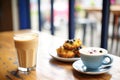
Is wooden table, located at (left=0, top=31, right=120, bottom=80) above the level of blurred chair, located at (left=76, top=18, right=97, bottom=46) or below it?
above

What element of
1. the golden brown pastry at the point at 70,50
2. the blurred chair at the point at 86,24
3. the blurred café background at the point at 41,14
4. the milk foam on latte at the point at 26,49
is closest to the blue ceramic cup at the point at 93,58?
the golden brown pastry at the point at 70,50

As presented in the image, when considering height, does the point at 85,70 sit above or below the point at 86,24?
above

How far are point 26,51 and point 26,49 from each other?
1 centimetres

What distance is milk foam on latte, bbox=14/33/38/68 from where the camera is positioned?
3.08 feet

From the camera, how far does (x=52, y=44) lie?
1.38 metres

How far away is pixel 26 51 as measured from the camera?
0.95 meters

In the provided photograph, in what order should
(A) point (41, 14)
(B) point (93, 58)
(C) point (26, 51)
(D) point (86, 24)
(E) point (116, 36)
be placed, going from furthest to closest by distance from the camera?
(D) point (86, 24), (E) point (116, 36), (A) point (41, 14), (C) point (26, 51), (B) point (93, 58)

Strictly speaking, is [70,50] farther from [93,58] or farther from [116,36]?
[116,36]

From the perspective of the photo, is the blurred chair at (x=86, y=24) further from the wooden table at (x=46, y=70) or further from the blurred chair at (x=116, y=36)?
the wooden table at (x=46, y=70)

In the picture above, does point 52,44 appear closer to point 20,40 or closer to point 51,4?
point 20,40

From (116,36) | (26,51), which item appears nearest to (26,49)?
(26,51)

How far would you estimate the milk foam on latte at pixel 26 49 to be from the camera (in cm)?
94

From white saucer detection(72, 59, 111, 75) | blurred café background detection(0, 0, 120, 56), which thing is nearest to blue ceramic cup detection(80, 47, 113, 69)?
white saucer detection(72, 59, 111, 75)

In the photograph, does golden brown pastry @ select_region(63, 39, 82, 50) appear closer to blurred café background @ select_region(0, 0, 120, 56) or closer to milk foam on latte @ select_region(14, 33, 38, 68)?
milk foam on latte @ select_region(14, 33, 38, 68)
